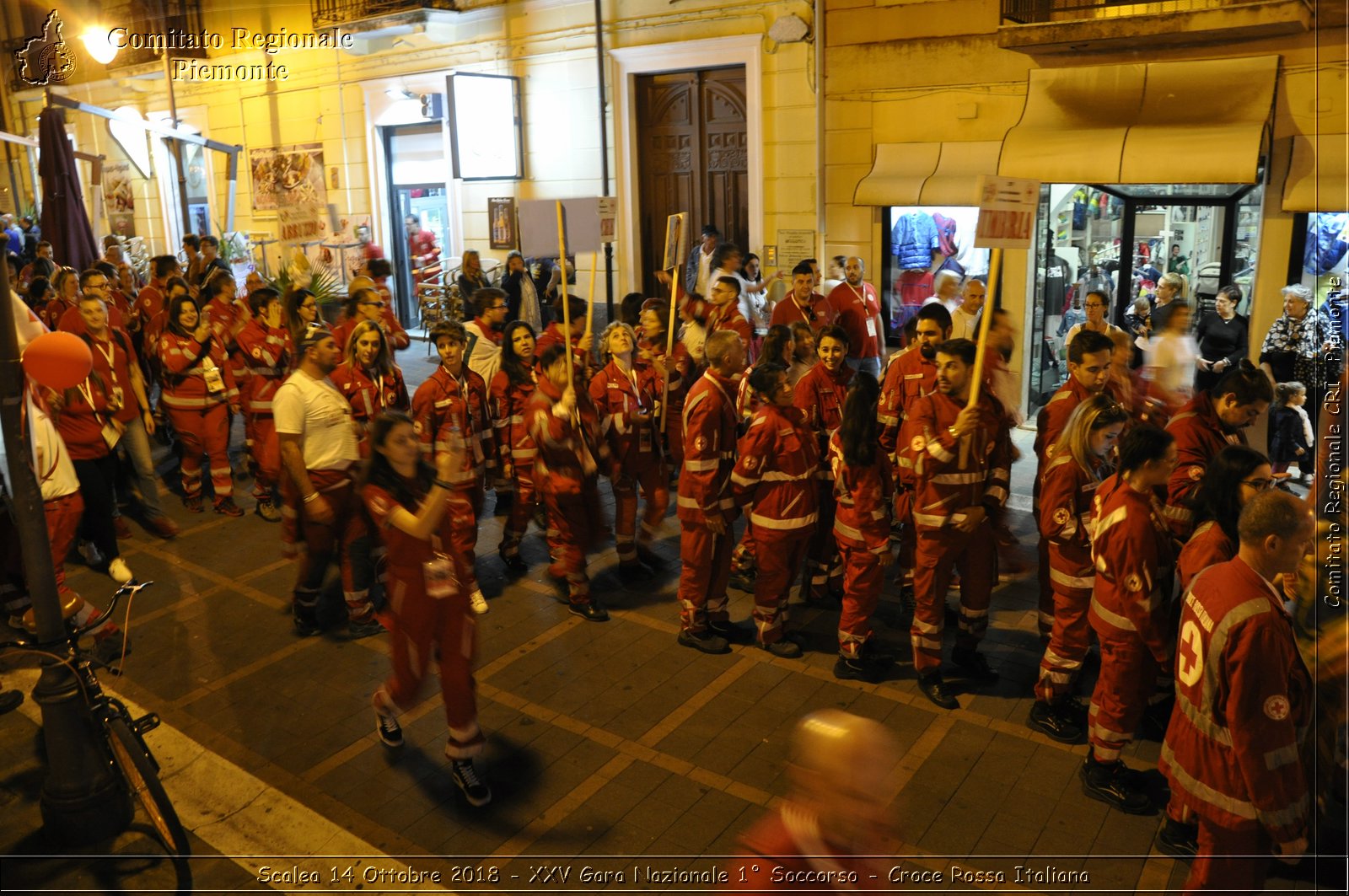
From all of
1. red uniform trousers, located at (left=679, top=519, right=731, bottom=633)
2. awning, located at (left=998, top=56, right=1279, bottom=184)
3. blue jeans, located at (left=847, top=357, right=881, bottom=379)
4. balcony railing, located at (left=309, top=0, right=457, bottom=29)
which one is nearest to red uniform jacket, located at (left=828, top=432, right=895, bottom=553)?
red uniform trousers, located at (left=679, top=519, right=731, bottom=633)

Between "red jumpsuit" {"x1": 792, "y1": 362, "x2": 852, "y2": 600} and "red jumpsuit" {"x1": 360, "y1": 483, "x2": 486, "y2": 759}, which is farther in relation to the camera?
"red jumpsuit" {"x1": 792, "y1": 362, "x2": 852, "y2": 600}

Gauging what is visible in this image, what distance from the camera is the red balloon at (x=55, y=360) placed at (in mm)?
5633

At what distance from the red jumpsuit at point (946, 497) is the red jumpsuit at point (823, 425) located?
131 centimetres

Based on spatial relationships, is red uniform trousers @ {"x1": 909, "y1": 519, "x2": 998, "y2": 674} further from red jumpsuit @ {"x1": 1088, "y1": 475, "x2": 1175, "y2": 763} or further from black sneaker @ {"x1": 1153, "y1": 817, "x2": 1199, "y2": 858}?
black sneaker @ {"x1": 1153, "y1": 817, "x2": 1199, "y2": 858}

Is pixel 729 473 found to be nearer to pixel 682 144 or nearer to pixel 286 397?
pixel 286 397

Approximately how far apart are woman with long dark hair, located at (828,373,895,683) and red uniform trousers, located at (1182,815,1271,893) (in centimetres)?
257

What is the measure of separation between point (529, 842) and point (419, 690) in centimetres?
93

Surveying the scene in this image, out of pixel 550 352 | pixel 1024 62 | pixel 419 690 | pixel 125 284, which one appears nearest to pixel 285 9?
pixel 125 284

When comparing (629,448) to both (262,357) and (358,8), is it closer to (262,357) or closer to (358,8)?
(262,357)

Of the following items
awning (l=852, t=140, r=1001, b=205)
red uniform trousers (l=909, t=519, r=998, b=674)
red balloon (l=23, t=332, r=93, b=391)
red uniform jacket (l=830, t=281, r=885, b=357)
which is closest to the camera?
red balloon (l=23, t=332, r=93, b=391)

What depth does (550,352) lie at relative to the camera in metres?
7.71

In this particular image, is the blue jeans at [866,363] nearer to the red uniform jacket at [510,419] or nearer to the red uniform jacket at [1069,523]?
the red uniform jacket at [510,419]

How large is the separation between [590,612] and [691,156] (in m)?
10.3

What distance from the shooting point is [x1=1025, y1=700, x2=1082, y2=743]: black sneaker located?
231 inches
